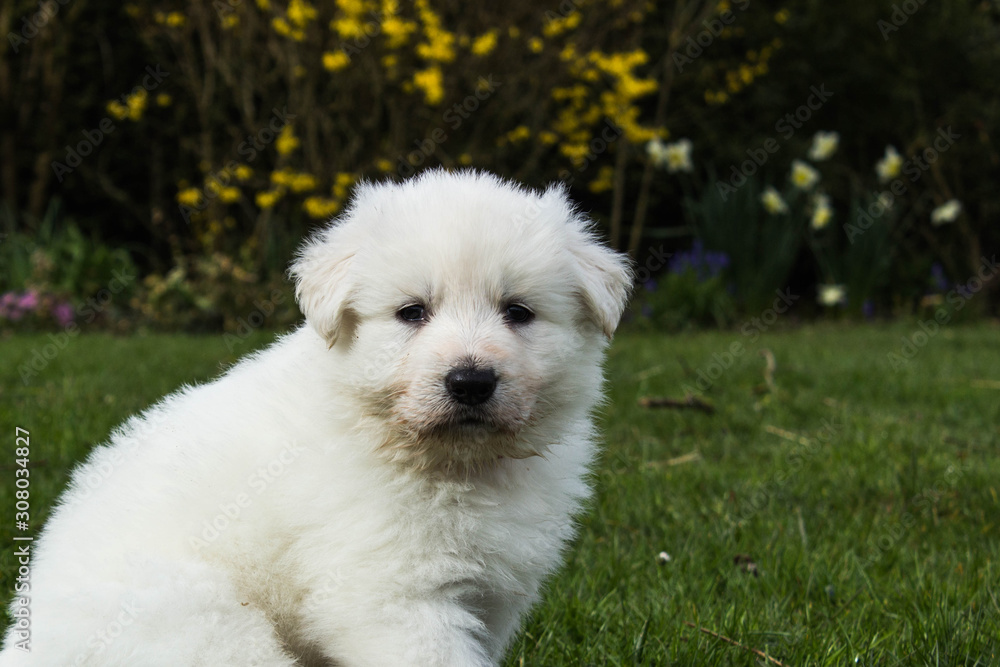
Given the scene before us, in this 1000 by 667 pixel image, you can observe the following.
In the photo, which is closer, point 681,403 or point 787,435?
point 787,435

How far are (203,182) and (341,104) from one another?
2339 millimetres

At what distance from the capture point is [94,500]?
2221mm

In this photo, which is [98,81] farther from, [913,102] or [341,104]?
[913,102]

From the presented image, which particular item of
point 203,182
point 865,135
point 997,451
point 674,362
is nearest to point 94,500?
point 997,451

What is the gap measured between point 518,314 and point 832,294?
8.58 metres

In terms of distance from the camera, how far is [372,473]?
216cm

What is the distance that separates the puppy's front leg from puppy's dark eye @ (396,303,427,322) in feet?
2.28

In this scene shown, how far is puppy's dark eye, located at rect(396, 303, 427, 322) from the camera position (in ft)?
7.43

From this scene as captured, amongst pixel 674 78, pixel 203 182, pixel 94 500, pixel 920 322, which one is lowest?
pixel 920 322
